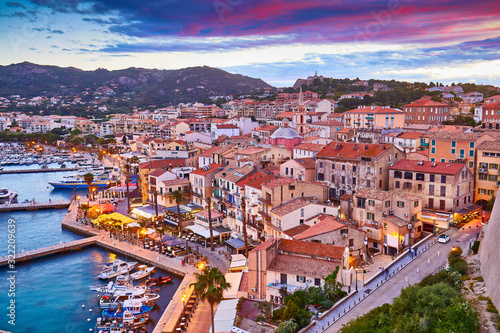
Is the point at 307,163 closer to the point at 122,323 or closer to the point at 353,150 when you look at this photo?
the point at 353,150

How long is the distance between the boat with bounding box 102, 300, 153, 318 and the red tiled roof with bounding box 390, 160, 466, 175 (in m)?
27.9

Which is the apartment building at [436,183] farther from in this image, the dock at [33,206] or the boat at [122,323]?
the dock at [33,206]

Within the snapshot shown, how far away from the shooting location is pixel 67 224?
58.2m

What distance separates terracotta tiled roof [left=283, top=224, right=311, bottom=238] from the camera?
121ft

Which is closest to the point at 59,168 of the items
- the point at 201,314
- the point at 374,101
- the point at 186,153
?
the point at 186,153

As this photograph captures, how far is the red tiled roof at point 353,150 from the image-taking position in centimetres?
4509

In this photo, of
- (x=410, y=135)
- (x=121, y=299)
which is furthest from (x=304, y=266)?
(x=410, y=135)

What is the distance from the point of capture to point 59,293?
39.0 meters

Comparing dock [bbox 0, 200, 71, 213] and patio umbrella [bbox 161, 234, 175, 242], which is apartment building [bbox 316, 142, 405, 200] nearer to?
patio umbrella [bbox 161, 234, 175, 242]

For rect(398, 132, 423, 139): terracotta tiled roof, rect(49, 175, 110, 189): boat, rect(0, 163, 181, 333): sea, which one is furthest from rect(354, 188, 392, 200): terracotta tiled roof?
rect(49, 175, 110, 189): boat

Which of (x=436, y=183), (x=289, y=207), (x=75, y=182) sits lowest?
(x=75, y=182)

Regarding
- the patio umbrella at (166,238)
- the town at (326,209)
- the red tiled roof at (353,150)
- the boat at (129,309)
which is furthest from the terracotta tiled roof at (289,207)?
the boat at (129,309)

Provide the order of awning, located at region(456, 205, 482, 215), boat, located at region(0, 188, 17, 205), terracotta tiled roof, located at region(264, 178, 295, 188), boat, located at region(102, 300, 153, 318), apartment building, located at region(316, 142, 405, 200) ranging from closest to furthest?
1. boat, located at region(102, 300, 153, 318)
2. awning, located at region(456, 205, 482, 215)
3. terracotta tiled roof, located at region(264, 178, 295, 188)
4. apartment building, located at region(316, 142, 405, 200)
5. boat, located at region(0, 188, 17, 205)

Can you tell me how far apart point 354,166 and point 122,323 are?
90.4 feet
